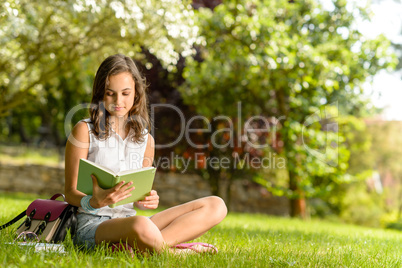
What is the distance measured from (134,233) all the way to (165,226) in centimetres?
50

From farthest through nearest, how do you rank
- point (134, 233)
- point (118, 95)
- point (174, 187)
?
point (174, 187)
point (118, 95)
point (134, 233)

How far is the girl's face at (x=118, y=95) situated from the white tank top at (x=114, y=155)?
17 centimetres

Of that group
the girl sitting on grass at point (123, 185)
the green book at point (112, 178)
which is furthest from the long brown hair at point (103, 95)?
the green book at point (112, 178)

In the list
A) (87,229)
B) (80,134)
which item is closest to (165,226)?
(87,229)

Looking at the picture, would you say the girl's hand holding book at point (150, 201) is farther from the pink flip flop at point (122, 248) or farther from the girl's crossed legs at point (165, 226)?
the pink flip flop at point (122, 248)

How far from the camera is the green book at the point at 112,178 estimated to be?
259cm

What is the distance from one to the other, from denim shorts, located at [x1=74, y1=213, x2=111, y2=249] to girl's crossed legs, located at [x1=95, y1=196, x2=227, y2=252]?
0.06m

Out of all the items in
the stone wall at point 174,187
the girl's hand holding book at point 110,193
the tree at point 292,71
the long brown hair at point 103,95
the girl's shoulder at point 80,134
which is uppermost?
the tree at point 292,71

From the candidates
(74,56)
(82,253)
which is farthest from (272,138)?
(82,253)

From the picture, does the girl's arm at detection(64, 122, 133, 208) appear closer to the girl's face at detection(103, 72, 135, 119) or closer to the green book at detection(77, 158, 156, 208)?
the green book at detection(77, 158, 156, 208)

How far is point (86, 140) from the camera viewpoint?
3104 millimetres

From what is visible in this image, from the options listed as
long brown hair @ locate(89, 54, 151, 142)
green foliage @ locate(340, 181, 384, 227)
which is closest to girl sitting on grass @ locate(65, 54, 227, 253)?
long brown hair @ locate(89, 54, 151, 142)

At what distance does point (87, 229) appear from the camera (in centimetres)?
298

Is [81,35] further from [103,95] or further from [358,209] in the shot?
[358,209]
